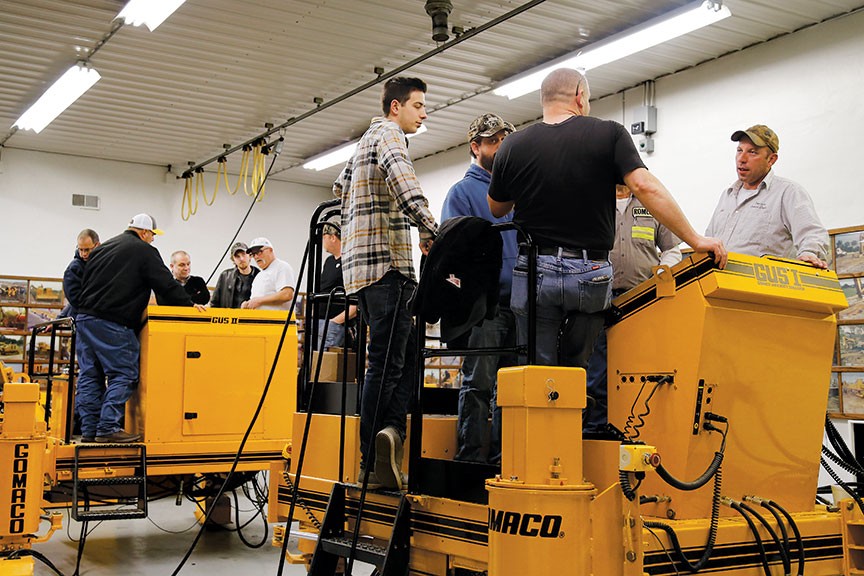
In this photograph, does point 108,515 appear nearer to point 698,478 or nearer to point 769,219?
point 698,478

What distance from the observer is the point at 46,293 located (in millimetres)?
15781

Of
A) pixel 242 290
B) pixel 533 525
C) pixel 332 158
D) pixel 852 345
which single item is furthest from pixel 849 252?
pixel 332 158

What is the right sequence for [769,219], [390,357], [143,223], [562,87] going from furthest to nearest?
[143,223] → [769,219] → [390,357] → [562,87]

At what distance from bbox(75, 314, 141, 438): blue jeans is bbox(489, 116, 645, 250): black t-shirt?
4.57m

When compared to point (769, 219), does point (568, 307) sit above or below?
below

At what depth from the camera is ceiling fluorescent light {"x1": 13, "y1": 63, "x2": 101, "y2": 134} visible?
39.5 feet

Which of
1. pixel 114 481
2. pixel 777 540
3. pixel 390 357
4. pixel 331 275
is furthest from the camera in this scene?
pixel 331 275

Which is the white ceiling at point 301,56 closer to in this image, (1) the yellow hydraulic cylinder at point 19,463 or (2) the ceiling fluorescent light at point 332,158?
(2) the ceiling fluorescent light at point 332,158

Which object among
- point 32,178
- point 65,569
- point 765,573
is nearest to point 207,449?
point 65,569

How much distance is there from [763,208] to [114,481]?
16.9 ft

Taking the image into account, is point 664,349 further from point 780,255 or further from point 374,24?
point 374,24

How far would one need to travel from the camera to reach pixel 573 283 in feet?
12.0

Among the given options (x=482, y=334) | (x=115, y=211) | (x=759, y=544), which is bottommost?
(x=759, y=544)

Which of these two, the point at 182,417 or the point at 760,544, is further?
the point at 182,417
